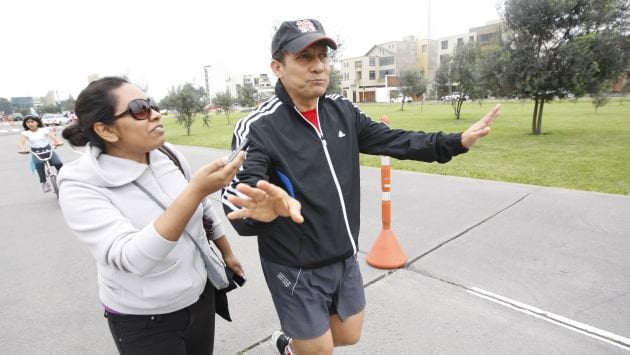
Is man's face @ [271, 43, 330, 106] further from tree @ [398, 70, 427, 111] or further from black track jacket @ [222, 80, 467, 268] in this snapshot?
tree @ [398, 70, 427, 111]

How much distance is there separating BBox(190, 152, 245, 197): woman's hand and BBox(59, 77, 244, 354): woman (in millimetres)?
47

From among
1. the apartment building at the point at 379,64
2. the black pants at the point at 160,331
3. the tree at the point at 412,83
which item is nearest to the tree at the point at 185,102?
the tree at the point at 412,83

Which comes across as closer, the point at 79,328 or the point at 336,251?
the point at 336,251

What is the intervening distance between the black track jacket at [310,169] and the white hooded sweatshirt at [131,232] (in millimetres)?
297

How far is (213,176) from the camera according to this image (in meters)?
1.21

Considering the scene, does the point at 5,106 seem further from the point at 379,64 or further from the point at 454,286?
the point at 454,286

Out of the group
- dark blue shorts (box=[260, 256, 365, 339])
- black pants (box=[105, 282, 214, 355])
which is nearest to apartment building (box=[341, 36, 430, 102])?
dark blue shorts (box=[260, 256, 365, 339])

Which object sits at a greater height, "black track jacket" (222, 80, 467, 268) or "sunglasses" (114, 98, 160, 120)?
"sunglasses" (114, 98, 160, 120)

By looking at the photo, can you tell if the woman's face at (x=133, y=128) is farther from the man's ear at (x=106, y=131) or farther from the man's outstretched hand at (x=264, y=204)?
the man's outstretched hand at (x=264, y=204)

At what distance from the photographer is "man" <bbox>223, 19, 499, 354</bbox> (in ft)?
5.94

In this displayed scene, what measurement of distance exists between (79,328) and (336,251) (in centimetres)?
246

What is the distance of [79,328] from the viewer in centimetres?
308

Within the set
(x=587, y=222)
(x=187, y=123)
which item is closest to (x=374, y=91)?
(x=187, y=123)

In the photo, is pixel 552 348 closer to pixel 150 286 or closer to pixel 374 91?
pixel 150 286
